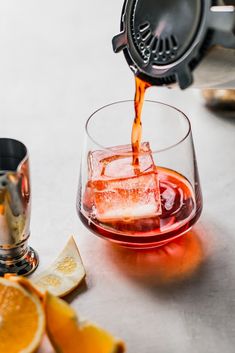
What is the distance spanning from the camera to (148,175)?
3.85 feet

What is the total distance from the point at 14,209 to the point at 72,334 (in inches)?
8.2

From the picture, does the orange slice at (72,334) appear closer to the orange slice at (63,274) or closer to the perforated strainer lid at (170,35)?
the orange slice at (63,274)

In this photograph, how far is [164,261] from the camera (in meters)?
1.20

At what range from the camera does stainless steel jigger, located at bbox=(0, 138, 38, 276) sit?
1057mm

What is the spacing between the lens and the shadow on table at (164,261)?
46.1 inches

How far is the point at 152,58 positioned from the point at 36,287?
0.36 m

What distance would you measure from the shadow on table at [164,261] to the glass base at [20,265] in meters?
0.12

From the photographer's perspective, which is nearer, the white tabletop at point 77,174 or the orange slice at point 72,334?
the orange slice at point 72,334

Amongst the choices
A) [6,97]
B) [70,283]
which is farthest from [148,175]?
[6,97]

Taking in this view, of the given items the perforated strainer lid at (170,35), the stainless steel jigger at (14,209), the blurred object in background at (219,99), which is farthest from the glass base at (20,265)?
the blurred object in background at (219,99)

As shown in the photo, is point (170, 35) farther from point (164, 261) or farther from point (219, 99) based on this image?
point (219, 99)

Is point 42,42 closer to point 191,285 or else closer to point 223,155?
point 223,155

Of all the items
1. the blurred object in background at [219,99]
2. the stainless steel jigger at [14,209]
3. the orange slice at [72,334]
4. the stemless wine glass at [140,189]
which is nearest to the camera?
the orange slice at [72,334]

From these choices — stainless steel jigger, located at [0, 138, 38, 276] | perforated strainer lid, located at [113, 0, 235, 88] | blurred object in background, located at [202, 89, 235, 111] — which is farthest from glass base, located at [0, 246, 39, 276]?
blurred object in background, located at [202, 89, 235, 111]
